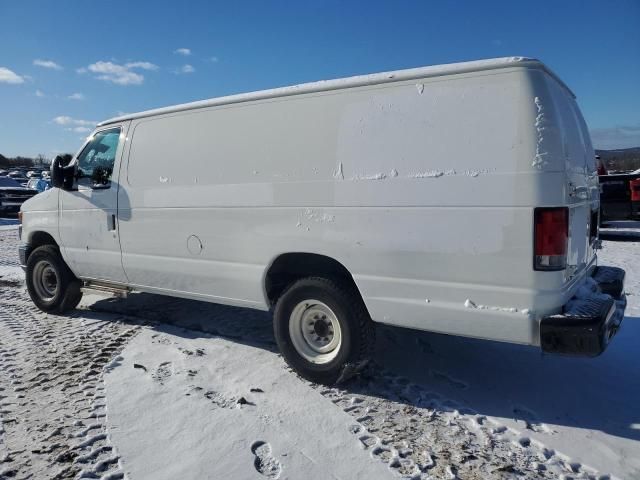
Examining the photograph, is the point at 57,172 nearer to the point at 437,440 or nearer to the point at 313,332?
the point at 313,332

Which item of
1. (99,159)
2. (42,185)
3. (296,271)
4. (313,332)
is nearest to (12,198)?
(42,185)

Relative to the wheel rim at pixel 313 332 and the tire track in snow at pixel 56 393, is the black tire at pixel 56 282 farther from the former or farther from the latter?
the wheel rim at pixel 313 332

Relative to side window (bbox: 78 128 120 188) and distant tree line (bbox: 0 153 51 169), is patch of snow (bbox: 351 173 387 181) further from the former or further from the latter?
distant tree line (bbox: 0 153 51 169)

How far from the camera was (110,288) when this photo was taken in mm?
5410

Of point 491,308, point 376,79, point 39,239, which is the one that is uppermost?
point 376,79

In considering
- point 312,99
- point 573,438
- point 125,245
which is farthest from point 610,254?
point 125,245

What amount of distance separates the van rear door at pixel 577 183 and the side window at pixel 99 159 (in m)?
4.31

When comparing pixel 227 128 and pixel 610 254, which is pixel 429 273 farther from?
pixel 610 254

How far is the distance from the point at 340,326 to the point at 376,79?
1891mm

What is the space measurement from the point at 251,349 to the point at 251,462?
182cm

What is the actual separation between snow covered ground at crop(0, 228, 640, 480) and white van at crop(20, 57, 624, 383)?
1.72 feet

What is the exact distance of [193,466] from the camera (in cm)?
279

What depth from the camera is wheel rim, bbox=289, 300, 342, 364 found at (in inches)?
153

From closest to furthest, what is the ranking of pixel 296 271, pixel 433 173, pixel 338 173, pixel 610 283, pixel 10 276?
pixel 433 173 → pixel 338 173 → pixel 610 283 → pixel 296 271 → pixel 10 276
